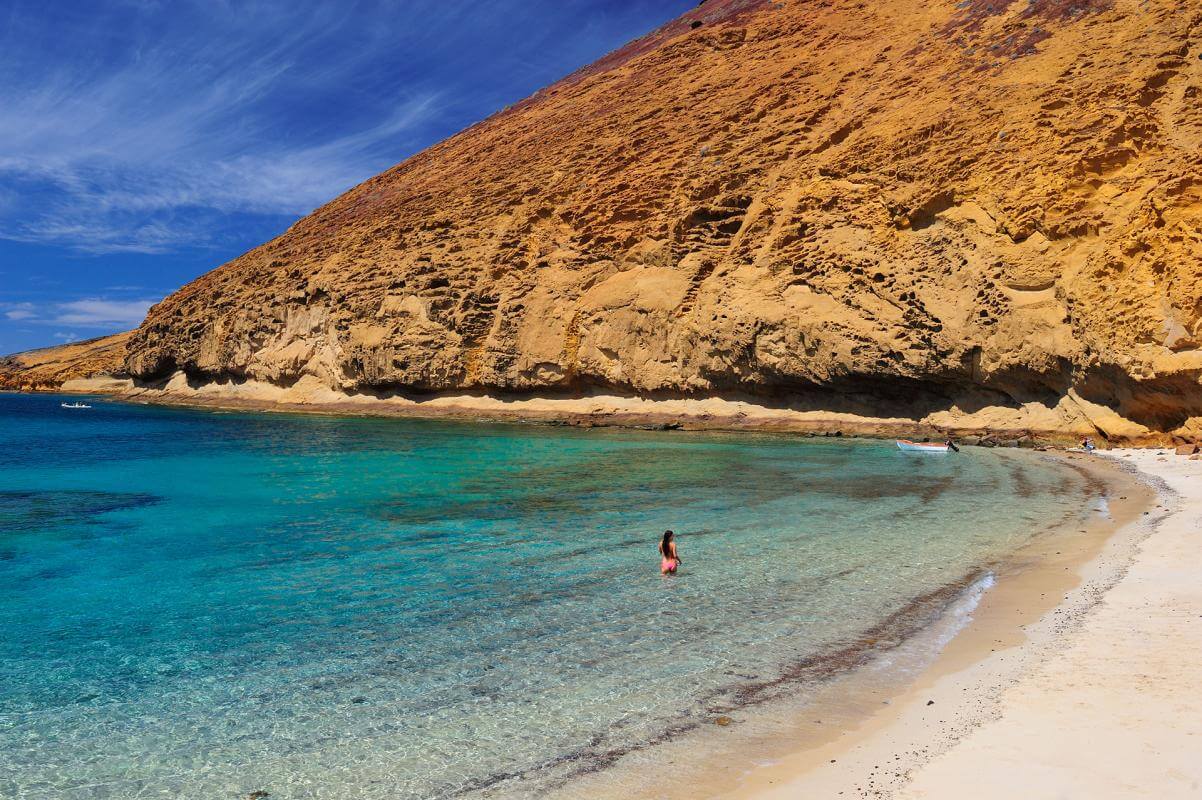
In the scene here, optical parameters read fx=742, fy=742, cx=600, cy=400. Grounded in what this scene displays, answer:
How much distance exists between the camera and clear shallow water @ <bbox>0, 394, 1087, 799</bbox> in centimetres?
462

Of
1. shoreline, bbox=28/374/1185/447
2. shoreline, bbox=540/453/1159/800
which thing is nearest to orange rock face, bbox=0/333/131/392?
shoreline, bbox=28/374/1185/447

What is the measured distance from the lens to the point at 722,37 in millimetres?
44750

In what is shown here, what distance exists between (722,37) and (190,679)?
4699 cm

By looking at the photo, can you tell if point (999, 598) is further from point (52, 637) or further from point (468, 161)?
point (468, 161)

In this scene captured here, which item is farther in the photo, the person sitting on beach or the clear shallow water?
the person sitting on beach

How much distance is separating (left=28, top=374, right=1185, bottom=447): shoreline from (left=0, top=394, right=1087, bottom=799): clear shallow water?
22.6ft

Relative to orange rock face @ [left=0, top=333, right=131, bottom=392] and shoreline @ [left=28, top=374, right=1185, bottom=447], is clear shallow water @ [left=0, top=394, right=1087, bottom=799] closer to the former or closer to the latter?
shoreline @ [left=28, top=374, right=1185, bottom=447]

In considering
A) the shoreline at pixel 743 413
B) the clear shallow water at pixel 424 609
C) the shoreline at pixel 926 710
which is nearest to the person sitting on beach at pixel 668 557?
the clear shallow water at pixel 424 609

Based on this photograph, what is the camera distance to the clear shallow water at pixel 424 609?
4.62m

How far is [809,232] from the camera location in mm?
30531

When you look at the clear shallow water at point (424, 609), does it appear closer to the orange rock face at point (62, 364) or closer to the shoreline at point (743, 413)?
the shoreline at point (743, 413)

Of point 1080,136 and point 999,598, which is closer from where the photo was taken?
point 999,598

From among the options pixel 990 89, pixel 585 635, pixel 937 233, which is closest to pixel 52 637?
pixel 585 635

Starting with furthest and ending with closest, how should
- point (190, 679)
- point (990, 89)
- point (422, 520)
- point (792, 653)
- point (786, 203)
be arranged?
1. point (786, 203)
2. point (990, 89)
3. point (422, 520)
4. point (792, 653)
5. point (190, 679)
